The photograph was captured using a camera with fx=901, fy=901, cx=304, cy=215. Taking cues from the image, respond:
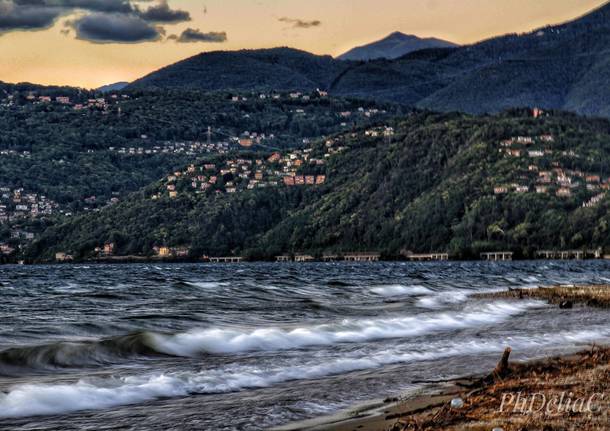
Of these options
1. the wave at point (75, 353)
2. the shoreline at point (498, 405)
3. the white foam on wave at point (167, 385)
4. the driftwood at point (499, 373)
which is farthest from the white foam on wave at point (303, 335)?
the driftwood at point (499, 373)

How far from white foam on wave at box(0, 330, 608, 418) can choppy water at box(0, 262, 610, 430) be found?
3 cm

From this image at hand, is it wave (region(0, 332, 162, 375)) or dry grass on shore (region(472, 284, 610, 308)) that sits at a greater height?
wave (region(0, 332, 162, 375))

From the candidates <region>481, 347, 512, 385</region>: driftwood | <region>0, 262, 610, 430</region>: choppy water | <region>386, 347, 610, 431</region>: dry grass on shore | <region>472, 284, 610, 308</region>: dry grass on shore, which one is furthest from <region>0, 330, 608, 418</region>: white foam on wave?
<region>472, 284, 610, 308</region>: dry grass on shore

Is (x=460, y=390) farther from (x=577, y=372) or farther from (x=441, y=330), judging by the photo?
(x=441, y=330)

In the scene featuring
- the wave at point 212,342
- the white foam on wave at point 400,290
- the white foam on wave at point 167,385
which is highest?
the white foam on wave at point 167,385

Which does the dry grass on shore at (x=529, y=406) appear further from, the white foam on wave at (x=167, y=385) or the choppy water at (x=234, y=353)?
the white foam on wave at (x=167, y=385)

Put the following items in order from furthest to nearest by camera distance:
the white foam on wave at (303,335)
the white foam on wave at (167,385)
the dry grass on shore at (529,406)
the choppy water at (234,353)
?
the white foam on wave at (303,335) → the white foam on wave at (167,385) → the choppy water at (234,353) → the dry grass on shore at (529,406)

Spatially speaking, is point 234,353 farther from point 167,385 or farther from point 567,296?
point 567,296

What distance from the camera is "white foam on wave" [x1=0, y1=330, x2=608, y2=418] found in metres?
14.2

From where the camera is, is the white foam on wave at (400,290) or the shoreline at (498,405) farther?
the white foam on wave at (400,290)

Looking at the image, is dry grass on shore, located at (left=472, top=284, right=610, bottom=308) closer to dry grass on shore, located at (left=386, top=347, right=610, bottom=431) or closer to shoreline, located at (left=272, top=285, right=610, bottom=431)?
shoreline, located at (left=272, top=285, right=610, bottom=431)

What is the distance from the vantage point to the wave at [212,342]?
753 inches

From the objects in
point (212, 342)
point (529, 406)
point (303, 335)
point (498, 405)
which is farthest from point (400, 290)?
point (529, 406)

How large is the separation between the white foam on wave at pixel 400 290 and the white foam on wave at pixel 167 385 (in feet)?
96.7
